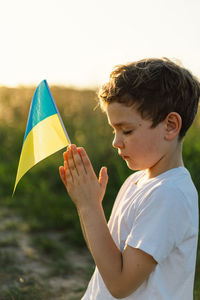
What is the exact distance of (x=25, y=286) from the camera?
11.3 ft

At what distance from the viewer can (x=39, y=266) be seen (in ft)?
13.3

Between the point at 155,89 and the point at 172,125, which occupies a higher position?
the point at 155,89

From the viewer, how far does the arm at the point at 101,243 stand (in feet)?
5.18

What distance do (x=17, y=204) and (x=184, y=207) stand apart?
463cm

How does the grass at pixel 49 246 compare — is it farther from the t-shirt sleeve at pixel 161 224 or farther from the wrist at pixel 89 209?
the t-shirt sleeve at pixel 161 224

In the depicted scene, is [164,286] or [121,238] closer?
[164,286]

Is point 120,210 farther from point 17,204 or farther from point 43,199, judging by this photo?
point 17,204

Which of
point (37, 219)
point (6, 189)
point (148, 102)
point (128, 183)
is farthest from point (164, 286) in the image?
point (6, 189)

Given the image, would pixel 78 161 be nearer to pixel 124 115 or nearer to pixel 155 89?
pixel 124 115

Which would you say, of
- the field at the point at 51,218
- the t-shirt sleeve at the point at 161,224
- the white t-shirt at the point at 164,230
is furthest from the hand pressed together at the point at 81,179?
the field at the point at 51,218

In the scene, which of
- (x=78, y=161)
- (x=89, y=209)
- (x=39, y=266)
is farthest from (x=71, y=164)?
(x=39, y=266)

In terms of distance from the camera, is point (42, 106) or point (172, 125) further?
point (42, 106)

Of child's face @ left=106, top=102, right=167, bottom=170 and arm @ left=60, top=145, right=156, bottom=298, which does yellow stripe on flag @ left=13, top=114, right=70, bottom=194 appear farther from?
child's face @ left=106, top=102, right=167, bottom=170

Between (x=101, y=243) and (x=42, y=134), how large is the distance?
69 cm
